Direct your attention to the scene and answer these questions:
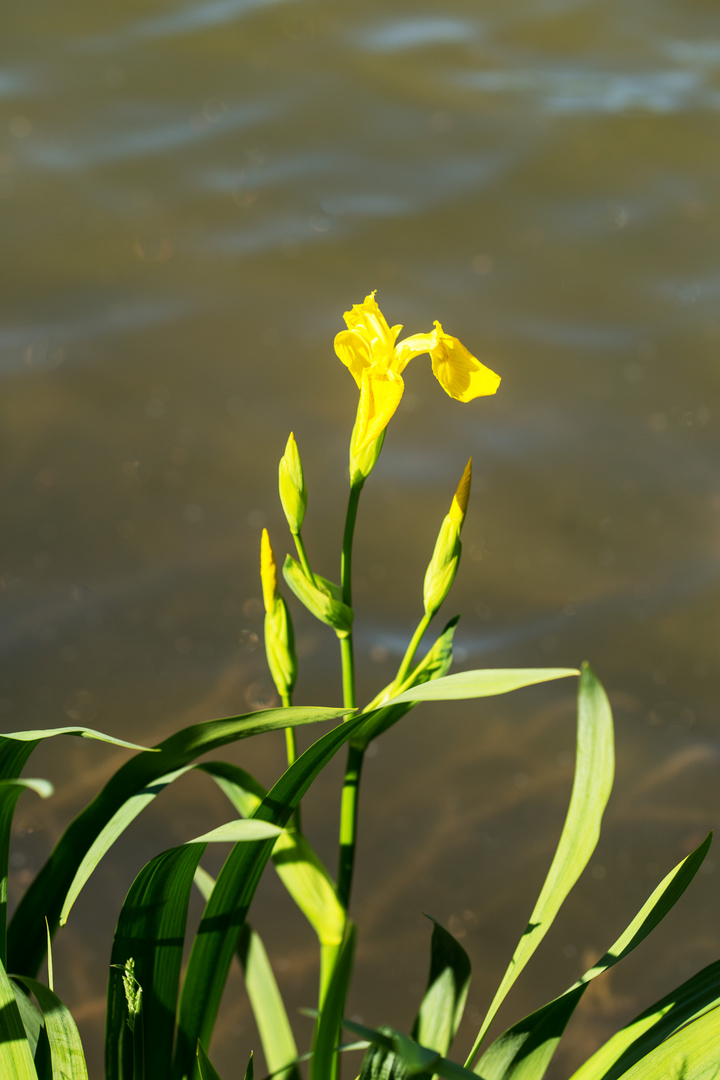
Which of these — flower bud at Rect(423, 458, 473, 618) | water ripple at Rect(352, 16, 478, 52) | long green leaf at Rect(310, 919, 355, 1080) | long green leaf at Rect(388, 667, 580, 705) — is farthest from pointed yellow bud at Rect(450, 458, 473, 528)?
Answer: water ripple at Rect(352, 16, 478, 52)

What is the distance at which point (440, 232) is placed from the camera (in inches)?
65.8

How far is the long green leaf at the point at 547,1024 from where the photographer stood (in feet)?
1.47

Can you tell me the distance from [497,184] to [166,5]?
930 millimetres

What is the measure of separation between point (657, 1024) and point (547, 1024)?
55mm

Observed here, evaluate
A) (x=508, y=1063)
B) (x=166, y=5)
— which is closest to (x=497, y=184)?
(x=166, y=5)

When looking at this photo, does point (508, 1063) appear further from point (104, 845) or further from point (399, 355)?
point (399, 355)

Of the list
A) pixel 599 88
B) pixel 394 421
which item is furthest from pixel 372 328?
pixel 599 88

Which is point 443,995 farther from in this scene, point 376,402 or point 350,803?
point 376,402

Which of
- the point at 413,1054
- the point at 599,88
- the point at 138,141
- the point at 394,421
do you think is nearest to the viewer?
the point at 413,1054

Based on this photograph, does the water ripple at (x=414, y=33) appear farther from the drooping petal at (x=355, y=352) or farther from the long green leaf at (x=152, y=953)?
the long green leaf at (x=152, y=953)

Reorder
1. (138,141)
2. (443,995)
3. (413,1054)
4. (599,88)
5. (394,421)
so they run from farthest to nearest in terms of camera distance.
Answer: (599,88)
(138,141)
(394,421)
(443,995)
(413,1054)

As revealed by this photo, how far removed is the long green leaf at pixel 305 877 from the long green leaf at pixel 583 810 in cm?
9

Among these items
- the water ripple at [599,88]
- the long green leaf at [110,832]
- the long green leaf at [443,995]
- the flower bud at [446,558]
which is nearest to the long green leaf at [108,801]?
the long green leaf at [110,832]

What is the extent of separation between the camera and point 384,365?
48 centimetres
